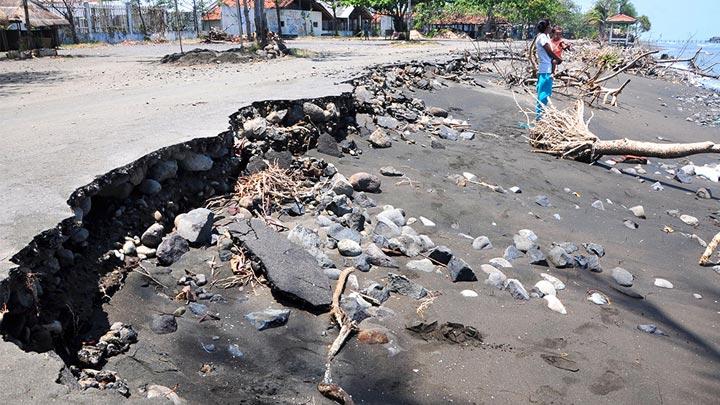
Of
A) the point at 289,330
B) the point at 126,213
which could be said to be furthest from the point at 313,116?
the point at 289,330

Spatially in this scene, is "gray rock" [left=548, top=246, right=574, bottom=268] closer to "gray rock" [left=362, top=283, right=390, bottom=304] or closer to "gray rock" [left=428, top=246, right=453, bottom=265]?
"gray rock" [left=428, top=246, right=453, bottom=265]

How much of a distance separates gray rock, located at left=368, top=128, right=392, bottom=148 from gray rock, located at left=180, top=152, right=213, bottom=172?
2.51 metres

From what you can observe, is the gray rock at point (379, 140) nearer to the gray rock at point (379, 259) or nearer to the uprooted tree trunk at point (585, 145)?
the uprooted tree trunk at point (585, 145)

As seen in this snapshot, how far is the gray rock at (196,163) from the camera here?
171 inches

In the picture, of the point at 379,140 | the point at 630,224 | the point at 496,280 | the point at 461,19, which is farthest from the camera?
the point at 461,19

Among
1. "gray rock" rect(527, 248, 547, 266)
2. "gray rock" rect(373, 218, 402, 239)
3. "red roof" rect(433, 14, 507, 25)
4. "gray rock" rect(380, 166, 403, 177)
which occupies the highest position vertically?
"red roof" rect(433, 14, 507, 25)

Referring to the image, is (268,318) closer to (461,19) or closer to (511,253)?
(511,253)

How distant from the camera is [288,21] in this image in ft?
130

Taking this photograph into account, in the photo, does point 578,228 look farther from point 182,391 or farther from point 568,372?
point 182,391

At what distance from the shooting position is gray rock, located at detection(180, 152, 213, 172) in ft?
14.3

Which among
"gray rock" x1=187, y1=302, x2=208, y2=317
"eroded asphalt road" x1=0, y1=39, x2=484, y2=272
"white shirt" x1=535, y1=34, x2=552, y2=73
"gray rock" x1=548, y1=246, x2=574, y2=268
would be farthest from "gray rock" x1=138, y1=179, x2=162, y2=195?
"white shirt" x1=535, y1=34, x2=552, y2=73

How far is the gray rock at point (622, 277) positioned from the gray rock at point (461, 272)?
1208 mm

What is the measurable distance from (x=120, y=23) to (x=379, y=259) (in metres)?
37.1

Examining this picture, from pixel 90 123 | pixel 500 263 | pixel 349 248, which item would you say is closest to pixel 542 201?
pixel 500 263
